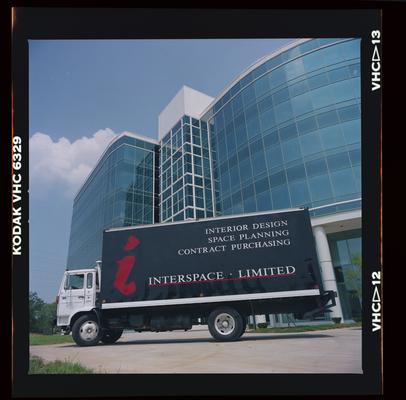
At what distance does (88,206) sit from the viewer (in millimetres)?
31172

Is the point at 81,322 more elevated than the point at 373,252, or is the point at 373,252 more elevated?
the point at 373,252

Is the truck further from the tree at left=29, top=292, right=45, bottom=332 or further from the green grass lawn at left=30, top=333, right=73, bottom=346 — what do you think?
the tree at left=29, top=292, right=45, bottom=332

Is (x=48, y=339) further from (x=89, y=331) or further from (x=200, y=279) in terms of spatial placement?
(x=200, y=279)

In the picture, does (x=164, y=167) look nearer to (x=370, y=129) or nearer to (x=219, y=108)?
(x=219, y=108)

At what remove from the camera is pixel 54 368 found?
727 centimetres

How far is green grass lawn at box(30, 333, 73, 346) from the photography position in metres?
7.54

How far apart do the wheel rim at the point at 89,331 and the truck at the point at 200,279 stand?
23mm

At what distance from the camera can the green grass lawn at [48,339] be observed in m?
7.54

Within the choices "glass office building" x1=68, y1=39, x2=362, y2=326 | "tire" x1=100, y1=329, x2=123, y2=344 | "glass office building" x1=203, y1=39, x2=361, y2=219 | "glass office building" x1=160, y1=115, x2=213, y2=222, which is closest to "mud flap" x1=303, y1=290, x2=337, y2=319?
"glass office building" x1=68, y1=39, x2=362, y2=326

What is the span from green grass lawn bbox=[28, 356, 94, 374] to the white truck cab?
2.50 metres

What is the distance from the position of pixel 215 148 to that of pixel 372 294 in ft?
66.8

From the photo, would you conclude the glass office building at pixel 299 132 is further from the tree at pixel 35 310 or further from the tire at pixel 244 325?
the tree at pixel 35 310
